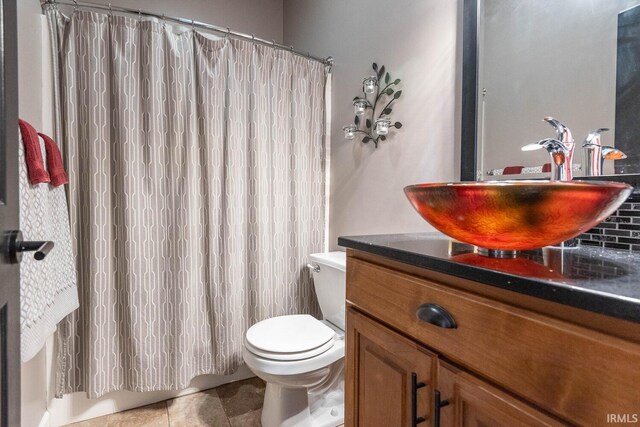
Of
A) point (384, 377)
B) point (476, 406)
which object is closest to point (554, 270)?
point (476, 406)

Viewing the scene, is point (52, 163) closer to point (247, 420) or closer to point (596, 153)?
point (247, 420)

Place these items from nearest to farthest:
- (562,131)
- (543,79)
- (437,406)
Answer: (437,406), (562,131), (543,79)

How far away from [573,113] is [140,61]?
177cm

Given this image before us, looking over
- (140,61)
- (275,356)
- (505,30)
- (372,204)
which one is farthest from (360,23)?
(275,356)

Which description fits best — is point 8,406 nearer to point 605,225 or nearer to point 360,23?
point 605,225

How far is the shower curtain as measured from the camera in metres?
1.44

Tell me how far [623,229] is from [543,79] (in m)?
0.49

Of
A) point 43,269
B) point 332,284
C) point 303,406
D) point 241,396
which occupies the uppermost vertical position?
point 43,269

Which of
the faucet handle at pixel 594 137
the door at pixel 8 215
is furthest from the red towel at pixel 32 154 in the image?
the faucet handle at pixel 594 137

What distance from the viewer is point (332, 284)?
1.57 meters

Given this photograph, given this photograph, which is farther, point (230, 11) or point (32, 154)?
point (230, 11)

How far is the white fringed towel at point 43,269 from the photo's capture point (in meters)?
0.95

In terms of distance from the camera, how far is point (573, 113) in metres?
0.89

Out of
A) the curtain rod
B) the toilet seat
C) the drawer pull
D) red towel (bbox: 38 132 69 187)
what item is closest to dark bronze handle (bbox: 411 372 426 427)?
the drawer pull
